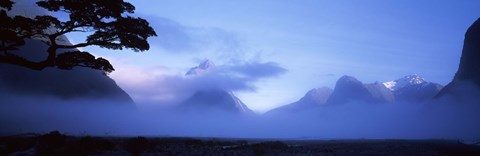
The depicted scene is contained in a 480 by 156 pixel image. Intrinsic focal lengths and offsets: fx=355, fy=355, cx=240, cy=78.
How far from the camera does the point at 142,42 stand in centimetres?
2134

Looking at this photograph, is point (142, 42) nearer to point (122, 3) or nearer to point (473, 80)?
point (122, 3)

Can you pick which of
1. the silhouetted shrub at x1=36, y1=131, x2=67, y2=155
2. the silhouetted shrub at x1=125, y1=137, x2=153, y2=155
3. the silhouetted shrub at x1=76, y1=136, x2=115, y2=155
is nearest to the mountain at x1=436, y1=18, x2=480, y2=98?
the silhouetted shrub at x1=125, y1=137, x2=153, y2=155

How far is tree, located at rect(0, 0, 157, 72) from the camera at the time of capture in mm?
19300

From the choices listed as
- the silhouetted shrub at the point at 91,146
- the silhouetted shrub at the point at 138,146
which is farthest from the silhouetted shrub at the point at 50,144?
the silhouetted shrub at the point at 138,146

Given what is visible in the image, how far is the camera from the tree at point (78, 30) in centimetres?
1930

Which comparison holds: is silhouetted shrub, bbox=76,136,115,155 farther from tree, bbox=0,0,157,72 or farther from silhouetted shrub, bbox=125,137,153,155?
tree, bbox=0,0,157,72

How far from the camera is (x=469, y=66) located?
17975cm

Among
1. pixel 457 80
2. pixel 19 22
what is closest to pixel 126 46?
pixel 19 22

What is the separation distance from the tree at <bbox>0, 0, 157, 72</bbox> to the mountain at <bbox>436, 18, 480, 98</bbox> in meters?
180

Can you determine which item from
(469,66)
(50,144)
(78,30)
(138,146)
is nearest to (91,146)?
(50,144)

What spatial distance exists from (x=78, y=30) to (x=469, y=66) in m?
203

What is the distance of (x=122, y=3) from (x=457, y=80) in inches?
8190

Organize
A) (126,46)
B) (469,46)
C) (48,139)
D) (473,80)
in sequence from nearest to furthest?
(126,46), (48,139), (473,80), (469,46)

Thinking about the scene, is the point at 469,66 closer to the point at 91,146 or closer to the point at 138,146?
the point at 138,146
